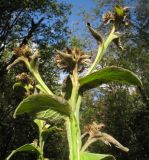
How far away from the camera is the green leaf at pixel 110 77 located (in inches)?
62.9

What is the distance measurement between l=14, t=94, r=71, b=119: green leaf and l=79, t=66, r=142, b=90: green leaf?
144mm

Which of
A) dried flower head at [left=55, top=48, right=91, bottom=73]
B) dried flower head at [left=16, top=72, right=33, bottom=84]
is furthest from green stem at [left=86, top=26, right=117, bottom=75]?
dried flower head at [left=16, top=72, right=33, bottom=84]

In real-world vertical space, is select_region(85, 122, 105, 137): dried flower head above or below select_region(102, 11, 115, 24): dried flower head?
below

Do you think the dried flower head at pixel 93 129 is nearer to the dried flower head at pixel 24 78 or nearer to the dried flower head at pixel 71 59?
the dried flower head at pixel 71 59

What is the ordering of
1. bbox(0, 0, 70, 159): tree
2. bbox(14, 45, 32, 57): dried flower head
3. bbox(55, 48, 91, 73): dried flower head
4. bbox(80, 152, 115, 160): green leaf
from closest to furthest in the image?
bbox(80, 152, 115, 160): green leaf
bbox(55, 48, 91, 73): dried flower head
bbox(14, 45, 32, 57): dried flower head
bbox(0, 0, 70, 159): tree

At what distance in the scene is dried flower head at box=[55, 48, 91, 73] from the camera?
1698 mm

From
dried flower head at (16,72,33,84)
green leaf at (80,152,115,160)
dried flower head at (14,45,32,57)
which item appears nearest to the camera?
green leaf at (80,152,115,160)

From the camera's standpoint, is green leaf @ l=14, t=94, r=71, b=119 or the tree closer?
green leaf @ l=14, t=94, r=71, b=119

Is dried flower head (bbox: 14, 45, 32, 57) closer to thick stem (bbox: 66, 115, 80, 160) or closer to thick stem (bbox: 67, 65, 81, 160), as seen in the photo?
thick stem (bbox: 67, 65, 81, 160)

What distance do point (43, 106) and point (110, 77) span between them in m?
0.27

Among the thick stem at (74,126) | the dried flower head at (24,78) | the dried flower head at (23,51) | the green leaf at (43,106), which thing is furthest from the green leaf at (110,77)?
the dried flower head at (24,78)

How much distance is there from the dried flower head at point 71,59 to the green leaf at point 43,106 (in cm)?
17

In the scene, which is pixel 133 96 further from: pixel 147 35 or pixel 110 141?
pixel 110 141

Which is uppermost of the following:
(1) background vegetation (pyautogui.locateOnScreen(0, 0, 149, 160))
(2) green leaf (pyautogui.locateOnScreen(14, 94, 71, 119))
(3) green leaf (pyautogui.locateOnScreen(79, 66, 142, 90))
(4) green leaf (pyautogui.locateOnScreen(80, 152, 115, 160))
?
(1) background vegetation (pyautogui.locateOnScreen(0, 0, 149, 160))
